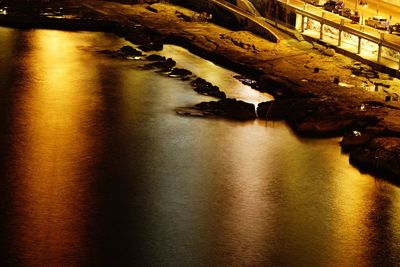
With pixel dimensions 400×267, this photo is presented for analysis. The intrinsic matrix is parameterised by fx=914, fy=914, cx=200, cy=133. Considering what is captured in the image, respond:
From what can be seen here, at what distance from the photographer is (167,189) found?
61.1 ft

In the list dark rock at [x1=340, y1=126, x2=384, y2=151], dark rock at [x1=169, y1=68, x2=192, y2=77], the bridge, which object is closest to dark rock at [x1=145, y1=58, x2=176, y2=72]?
dark rock at [x1=169, y1=68, x2=192, y2=77]

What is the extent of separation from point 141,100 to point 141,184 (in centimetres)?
623

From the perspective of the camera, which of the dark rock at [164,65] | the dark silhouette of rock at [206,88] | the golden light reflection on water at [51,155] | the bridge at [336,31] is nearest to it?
the golden light reflection on water at [51,155]

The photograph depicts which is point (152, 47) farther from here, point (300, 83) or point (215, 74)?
point (300, 83)

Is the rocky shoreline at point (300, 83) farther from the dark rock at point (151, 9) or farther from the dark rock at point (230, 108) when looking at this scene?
the dark rock at point (151, 9)

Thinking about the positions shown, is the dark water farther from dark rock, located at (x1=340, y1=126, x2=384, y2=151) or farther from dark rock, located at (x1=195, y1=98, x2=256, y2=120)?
dark rock, located at (x1=195, y1=98, x2=256, y2=120)

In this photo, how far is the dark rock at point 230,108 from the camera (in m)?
23.4

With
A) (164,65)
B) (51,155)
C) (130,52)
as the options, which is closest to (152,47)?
(130,52)

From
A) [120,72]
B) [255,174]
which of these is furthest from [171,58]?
[255,174]

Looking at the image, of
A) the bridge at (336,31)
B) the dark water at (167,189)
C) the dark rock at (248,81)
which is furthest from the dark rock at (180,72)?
the bridge at (336,31)

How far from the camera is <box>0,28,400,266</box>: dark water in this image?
636 inches

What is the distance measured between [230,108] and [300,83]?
8.46 feet

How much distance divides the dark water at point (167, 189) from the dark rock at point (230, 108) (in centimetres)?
47

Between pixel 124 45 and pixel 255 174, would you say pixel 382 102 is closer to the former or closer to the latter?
pixel 255 174
